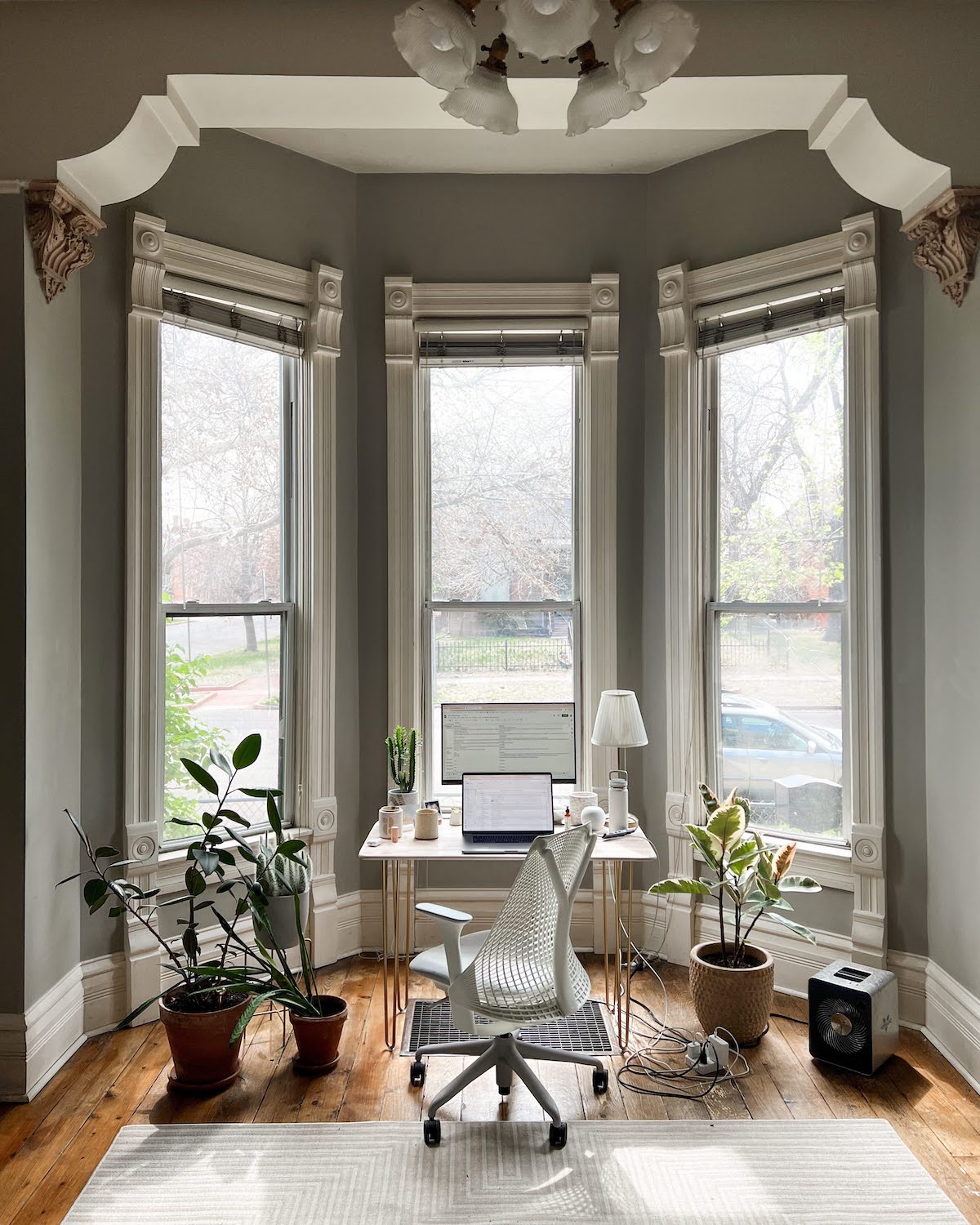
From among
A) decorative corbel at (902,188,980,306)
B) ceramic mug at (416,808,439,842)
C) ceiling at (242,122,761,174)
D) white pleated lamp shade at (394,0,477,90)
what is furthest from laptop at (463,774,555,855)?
ceiling at (242,122,761,174)

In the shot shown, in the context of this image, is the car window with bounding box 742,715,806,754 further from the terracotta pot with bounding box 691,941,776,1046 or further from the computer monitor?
the terracotta pot with bounding box 691,941,776,1046

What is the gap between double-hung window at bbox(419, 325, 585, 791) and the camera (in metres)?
4.02

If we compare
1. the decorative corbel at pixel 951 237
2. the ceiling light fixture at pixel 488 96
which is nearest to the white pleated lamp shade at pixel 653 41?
the ceiling light fixture at pixel 488 96

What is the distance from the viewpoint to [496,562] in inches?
159

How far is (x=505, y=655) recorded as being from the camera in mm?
4023

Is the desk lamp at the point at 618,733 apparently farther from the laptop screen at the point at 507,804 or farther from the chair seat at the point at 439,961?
the chair seat at the point at 439,961

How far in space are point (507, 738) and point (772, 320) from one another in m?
2.00

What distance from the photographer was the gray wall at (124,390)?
128 inches

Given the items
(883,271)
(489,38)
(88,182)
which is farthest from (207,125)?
(883,271)

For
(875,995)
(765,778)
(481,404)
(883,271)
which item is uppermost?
(883,271)

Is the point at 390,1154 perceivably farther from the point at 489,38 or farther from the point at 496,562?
the point at 489,38

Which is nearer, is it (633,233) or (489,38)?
(489,38)

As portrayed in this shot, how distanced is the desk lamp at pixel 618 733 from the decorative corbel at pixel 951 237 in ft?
5.87

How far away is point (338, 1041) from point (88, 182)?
2944 millimetres
